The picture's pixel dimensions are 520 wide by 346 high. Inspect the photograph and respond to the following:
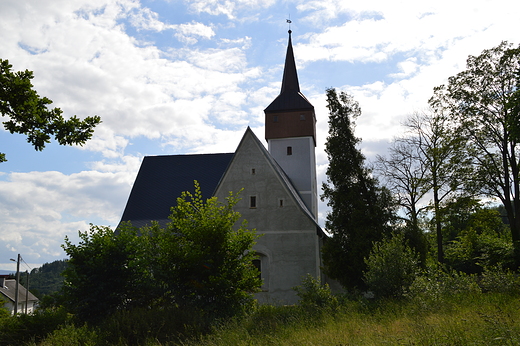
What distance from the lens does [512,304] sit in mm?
10398

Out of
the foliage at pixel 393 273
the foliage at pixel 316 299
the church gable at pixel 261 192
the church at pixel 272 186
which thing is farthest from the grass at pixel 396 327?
the church gable at pixel 261 192

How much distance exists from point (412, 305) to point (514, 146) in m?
14.0

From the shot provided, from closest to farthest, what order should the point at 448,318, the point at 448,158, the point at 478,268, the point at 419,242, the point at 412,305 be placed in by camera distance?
the point at 448,318 < the point at 412,305 < the point at 419,242 < the point at 448,158 < the point at 478,268

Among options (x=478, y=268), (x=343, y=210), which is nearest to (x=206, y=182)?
(x=343, y=210)

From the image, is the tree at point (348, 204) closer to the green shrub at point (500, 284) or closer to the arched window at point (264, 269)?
the arched window at point (264, 269)

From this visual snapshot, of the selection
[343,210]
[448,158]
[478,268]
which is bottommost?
[478,268]

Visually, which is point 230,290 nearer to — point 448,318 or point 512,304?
point 448,318

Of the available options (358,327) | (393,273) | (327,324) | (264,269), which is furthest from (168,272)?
(264,269)

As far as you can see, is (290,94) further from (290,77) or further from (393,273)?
(393,273)

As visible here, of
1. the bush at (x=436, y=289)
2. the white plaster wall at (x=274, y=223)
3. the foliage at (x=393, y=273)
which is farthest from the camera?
the white plaster wall at (x=274, y=223)

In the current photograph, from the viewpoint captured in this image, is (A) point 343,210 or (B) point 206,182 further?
(B) point 206,182

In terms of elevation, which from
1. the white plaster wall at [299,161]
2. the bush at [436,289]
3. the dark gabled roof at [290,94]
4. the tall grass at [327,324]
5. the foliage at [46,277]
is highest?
the dark gabled roof at [290,94]

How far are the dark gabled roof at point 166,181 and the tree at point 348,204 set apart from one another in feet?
38.9

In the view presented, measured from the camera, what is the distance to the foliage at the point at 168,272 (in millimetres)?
11953
